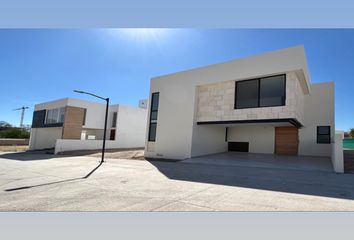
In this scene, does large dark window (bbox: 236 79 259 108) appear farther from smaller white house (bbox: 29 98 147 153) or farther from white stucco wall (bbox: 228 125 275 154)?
smaller white house (bbox: 29 98 147 153)

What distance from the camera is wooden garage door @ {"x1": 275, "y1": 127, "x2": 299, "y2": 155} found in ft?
53.2

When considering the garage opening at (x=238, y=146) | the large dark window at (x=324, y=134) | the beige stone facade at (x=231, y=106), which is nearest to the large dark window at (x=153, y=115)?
the beige stone facade at (x=231, y=106)

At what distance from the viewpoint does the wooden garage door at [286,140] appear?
53.2ft

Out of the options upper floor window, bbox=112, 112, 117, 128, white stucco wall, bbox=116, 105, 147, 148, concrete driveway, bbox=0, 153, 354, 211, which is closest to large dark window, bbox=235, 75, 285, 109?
concrete driveway, bbox=0, 153, 354, 211

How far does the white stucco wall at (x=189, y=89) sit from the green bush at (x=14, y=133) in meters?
35.6

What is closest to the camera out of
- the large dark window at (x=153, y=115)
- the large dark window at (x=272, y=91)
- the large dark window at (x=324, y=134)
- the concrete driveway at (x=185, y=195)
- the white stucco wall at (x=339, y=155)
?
the concrete driveway at (x=185, y=195)

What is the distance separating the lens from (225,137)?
19.0 m

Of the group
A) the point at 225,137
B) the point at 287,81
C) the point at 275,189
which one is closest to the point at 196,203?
the point at 275,189

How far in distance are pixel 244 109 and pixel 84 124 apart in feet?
74.1

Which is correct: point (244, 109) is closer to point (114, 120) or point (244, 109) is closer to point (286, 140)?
point (286, 140)

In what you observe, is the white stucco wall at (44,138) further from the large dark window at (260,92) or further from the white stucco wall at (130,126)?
the large dark window at (260,92)

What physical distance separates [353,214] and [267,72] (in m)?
9.67

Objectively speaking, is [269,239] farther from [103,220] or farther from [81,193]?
[81,193]

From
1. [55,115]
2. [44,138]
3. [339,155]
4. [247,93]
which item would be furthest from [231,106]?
[44,138]
